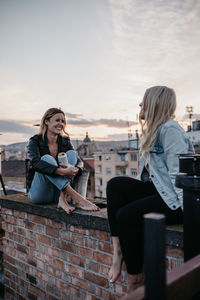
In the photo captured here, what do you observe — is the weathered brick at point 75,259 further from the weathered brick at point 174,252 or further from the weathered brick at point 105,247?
the weathered brick at point 174,252

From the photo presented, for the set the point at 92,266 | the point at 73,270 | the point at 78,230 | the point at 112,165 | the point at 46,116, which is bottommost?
the point at 112,165

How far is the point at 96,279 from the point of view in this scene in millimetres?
2236

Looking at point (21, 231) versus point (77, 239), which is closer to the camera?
point (77, 239)

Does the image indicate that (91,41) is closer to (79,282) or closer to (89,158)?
(79,282)

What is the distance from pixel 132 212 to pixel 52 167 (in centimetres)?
109

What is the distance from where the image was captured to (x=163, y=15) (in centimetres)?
499

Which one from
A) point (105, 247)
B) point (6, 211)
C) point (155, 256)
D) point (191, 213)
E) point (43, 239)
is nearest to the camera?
point (155, 256)

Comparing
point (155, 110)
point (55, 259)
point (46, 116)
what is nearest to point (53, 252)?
point (55, 259)

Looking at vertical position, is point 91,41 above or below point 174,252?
above

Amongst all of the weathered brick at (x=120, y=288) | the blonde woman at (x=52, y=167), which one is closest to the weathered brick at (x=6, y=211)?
the blonde woman at (x=52, y=167)

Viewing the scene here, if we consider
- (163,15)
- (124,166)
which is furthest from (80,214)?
(124,166)

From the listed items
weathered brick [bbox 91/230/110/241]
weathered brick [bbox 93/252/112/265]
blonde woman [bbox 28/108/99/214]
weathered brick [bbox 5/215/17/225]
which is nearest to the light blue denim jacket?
weathered brick [bbox 91/230/110/241]

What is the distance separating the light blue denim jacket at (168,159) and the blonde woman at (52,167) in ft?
2.66

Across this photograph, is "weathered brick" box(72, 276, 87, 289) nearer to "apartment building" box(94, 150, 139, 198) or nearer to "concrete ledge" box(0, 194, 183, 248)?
"concrete ledge" box(0, 194, 183, 248)
